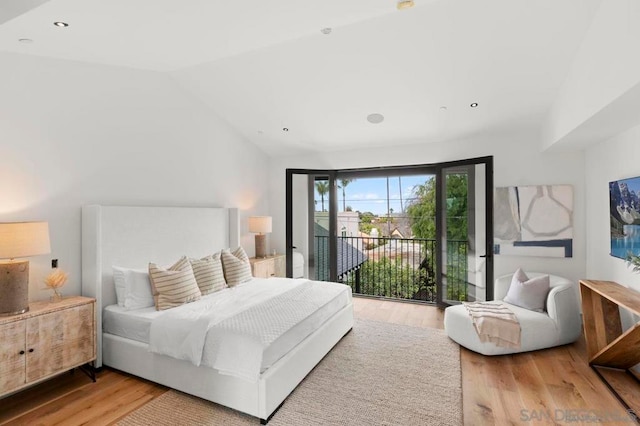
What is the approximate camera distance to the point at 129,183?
348 centimetres

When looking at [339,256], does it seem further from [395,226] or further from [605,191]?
[605,191]

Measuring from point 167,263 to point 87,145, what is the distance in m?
1.45

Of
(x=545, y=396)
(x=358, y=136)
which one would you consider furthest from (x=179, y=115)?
(x=545, y=396)

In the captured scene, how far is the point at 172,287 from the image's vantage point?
304cm

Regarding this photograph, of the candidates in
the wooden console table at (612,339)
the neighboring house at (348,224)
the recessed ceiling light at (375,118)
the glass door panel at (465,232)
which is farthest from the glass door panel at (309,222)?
the wooden console table at (612,339)

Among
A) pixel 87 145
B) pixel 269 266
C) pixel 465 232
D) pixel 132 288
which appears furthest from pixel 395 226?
pixel 87 145

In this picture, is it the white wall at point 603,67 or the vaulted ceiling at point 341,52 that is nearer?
the white wall at point 603,67

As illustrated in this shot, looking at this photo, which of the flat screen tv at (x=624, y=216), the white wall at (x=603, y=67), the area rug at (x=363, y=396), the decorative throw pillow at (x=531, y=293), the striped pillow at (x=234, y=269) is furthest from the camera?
the striped pillow at (x=234, y=269)

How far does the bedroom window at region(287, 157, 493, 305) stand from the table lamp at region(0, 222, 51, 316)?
3.41 m

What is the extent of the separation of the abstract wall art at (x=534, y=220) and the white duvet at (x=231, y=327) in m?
2.65

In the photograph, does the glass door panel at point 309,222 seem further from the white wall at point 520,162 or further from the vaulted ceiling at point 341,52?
the vaulted ceiling at point 341,52

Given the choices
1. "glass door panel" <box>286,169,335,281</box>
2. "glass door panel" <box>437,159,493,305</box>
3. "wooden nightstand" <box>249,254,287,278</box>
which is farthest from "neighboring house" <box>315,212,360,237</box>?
"glass door panel" <box>437,159,493,305</box>

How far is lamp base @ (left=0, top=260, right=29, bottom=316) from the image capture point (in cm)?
230

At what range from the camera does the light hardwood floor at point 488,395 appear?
2266mm
